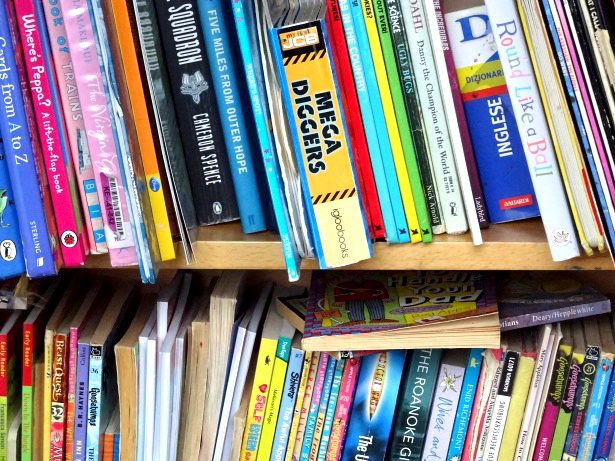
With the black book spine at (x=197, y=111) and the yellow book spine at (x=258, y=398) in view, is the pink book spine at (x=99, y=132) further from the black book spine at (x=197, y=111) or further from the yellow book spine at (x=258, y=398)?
the yellow book spine at (x=258, y=398)

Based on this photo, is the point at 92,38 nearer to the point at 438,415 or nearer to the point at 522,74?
the point at 522,74

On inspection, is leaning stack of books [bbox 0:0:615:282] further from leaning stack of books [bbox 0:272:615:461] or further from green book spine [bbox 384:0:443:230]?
leaning stack of books [bbox 0:272:615:461]

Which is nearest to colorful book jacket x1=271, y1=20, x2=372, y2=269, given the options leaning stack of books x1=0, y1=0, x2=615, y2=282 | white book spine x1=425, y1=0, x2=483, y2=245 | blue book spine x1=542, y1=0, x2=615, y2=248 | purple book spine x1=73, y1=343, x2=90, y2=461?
leaning stack of books x1=0, y1=0, x2=615, y2=282

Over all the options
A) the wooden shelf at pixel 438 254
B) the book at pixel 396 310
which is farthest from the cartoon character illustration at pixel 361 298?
the wooden shelf at pixel 438 254

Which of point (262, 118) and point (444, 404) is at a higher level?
→ point (262, 118)

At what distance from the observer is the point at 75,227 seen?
2.75 ft

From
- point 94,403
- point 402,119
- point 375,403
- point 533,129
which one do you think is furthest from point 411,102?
point 94,403

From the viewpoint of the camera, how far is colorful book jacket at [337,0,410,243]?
814 millimetres

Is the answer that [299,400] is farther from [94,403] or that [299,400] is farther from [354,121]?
[354,121]

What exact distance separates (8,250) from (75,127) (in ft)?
0.45

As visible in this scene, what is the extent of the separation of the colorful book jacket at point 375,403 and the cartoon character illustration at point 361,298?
49 millimetres

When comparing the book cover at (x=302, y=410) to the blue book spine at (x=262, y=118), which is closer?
the blue book spine at (x=262, y=118)

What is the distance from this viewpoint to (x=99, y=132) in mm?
815

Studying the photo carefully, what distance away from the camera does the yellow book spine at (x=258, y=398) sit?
95 cm
